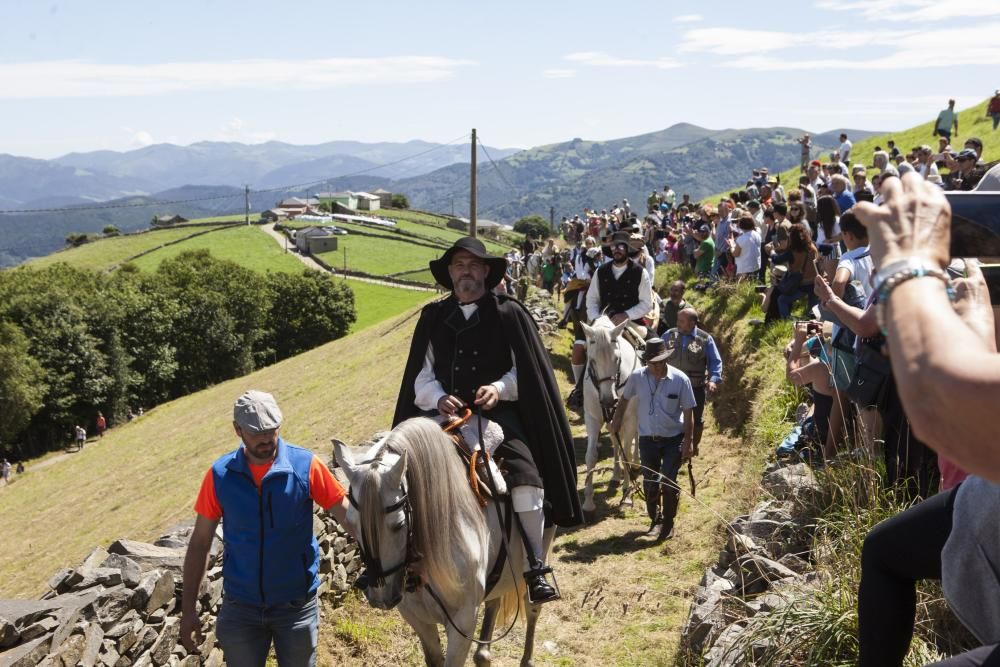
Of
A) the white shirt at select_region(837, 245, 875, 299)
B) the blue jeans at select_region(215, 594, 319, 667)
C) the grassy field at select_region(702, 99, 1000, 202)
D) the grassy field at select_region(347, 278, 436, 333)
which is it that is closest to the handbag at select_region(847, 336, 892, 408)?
the white shirt at select_region(837, 245, 875, 299)

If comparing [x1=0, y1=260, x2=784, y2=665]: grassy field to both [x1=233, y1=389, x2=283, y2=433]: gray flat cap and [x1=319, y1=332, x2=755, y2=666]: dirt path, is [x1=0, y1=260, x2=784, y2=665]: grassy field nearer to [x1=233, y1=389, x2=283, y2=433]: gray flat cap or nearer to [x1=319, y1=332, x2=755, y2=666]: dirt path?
[x1=319, y1=332, x2=755, y2=666]: dirt path

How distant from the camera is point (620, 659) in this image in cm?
673

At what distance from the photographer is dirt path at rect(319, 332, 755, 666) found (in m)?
7.01

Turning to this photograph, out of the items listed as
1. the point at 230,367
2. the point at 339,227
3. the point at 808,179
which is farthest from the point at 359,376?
the point at 339,227

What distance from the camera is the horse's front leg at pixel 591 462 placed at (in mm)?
10344

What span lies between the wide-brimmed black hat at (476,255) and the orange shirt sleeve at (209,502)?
235cm

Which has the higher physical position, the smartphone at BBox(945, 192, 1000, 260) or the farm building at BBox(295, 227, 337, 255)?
the smartphone at BBox(945, 192, 1000, 260)

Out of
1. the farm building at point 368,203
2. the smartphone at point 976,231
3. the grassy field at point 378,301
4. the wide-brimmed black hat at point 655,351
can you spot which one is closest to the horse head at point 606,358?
the wide-brimmed black hat at point 655,351

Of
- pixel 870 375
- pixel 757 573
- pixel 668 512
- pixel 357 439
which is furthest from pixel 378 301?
pixel 757 573

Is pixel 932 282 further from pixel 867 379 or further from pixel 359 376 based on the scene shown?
pixel 359 376

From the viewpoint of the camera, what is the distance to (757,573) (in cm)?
564

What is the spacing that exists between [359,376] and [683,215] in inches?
529

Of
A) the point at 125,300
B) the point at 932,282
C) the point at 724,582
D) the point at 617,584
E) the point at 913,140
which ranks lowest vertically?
the point at 125,300

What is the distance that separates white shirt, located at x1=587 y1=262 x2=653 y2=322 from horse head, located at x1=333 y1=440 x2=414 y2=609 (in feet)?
24.3
